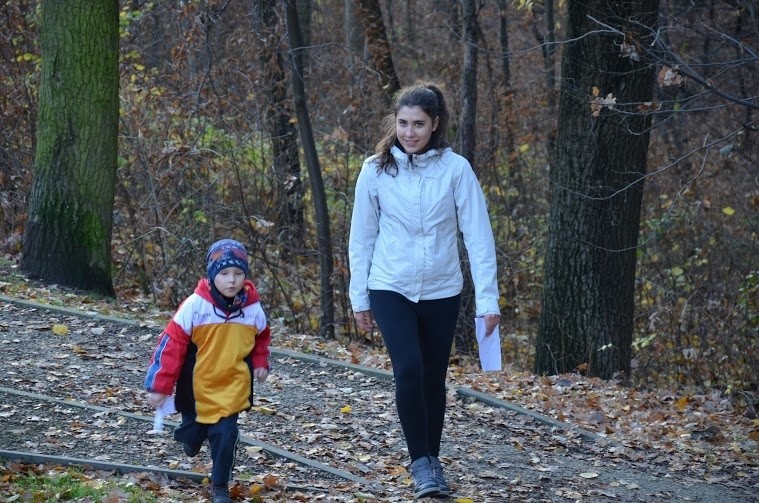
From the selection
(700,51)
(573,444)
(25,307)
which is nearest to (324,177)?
(25,307)

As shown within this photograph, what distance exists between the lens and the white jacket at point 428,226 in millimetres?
5445

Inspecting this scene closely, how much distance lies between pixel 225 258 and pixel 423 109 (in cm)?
132

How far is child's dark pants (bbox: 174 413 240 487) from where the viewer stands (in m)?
5.18

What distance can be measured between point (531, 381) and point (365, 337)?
3857mm

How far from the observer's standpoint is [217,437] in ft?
17.1

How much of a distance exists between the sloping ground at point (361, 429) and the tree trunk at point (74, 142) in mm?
1431

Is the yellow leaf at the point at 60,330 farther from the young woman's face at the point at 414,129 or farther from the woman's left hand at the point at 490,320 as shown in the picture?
the woman's left hand at the point at 490,320

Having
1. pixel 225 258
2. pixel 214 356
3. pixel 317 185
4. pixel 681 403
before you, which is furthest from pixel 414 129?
pixel 317 185

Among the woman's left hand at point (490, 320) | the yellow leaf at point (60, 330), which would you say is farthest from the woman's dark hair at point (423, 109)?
the yellow leaf at point (60, 330)

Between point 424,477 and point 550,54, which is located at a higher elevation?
point 550,54

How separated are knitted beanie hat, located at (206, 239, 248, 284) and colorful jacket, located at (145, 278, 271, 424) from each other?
98 millimetres

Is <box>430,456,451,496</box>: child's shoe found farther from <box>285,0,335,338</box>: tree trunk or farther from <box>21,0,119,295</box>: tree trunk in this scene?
<box>285,0,335,338</box>: tree trunk

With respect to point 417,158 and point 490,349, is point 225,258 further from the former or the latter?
point 490,349

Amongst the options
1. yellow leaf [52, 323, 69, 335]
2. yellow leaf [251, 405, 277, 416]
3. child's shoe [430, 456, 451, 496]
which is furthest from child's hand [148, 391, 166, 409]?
yellow leaf [52, 323, 69, 335]
